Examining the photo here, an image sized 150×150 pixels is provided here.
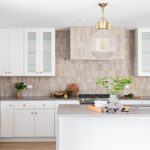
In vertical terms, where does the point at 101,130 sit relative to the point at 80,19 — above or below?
below

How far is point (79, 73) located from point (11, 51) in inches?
60.5

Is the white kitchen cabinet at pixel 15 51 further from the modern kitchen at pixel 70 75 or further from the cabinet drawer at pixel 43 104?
the cabinet drawer at pixel 43 104

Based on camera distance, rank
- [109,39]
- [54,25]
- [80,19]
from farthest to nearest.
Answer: [54,25] < [80,19] < [109,39]

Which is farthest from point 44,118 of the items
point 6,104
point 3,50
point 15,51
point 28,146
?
point 3,50

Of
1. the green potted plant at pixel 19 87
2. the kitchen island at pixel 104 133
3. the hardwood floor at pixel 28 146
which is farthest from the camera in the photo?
the green potted plant at pixel 19 87

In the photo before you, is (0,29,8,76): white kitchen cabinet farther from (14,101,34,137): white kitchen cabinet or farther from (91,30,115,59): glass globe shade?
(91,30,115,59): glass globe shade

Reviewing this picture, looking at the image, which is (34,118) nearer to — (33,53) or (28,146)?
(28,146)

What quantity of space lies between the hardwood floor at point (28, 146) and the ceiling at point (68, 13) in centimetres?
232

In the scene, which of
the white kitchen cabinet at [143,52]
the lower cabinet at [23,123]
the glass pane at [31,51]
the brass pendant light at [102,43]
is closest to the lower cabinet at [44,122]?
the lower cabinet at [23,123]

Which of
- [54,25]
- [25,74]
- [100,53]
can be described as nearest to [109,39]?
[100,53]

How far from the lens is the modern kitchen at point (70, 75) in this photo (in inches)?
151

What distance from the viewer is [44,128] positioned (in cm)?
584

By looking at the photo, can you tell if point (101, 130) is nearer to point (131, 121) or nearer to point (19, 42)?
point (131, 121)

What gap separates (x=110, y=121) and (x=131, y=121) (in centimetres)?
27
